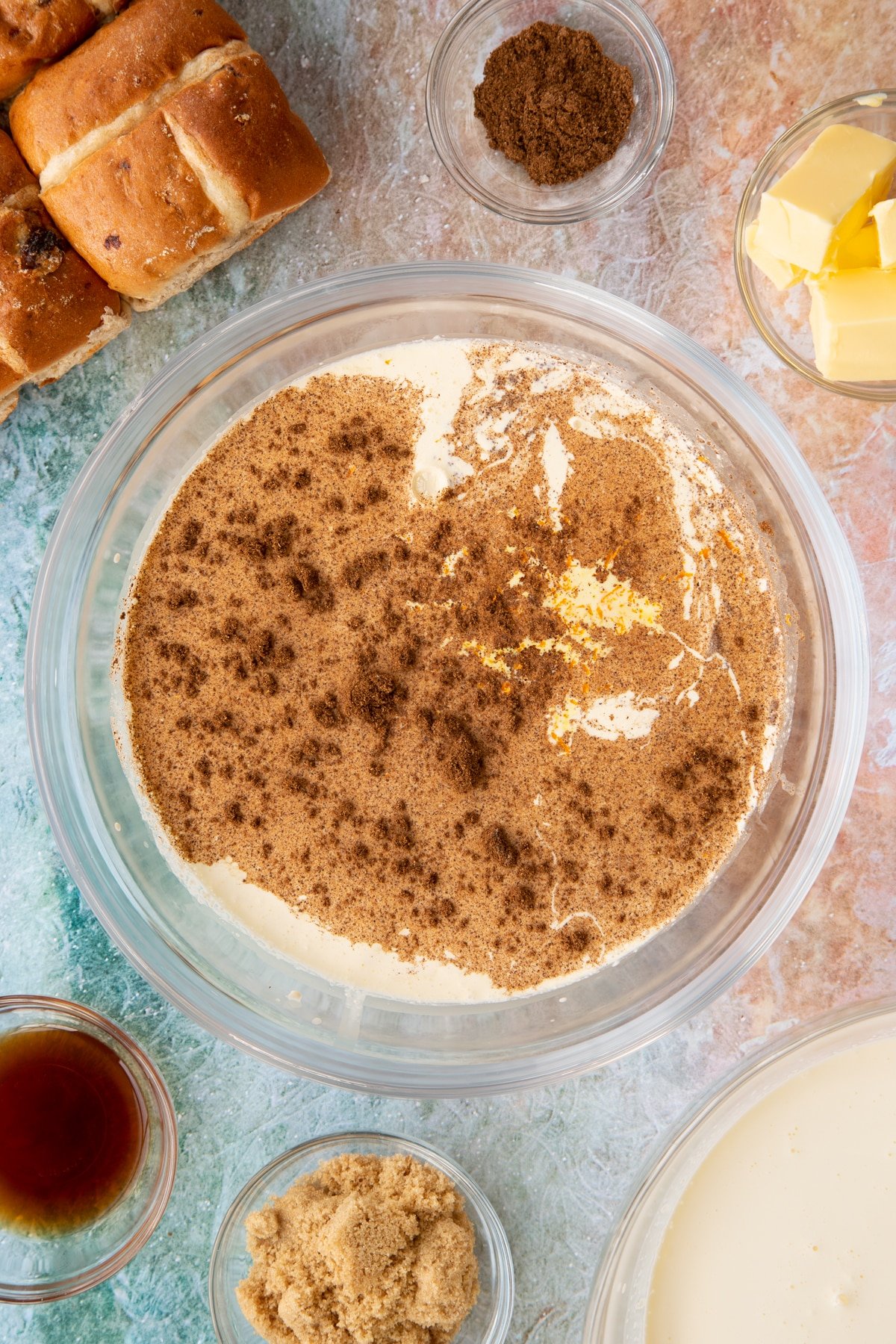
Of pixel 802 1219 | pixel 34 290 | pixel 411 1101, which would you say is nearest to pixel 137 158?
pixel 34 290

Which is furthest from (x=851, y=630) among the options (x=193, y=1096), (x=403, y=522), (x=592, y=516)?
(x=193, y=1096)

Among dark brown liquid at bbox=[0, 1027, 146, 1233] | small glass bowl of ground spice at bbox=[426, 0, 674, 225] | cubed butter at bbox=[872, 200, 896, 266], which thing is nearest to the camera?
cubed butter at bbox=[872, 200, 896, 266]

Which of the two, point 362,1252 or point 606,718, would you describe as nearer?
point 362,1252

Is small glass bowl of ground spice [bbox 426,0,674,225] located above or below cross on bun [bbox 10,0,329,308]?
below

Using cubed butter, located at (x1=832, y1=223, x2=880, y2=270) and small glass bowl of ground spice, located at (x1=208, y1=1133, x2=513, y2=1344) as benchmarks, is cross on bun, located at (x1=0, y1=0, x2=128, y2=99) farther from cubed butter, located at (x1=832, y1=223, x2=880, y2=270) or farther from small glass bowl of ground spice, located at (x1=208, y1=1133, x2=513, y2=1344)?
small glass bowl of ground spice, located at (x1=208, y1=1133, x2=513, y2=1344)

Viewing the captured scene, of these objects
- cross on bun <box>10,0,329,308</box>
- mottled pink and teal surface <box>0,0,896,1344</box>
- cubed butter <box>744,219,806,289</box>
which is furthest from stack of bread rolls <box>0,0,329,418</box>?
cubed butter <box>744,219,806,289</box>

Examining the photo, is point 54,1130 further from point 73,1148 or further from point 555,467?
point 555,467

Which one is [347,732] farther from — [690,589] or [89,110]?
[89,110]
